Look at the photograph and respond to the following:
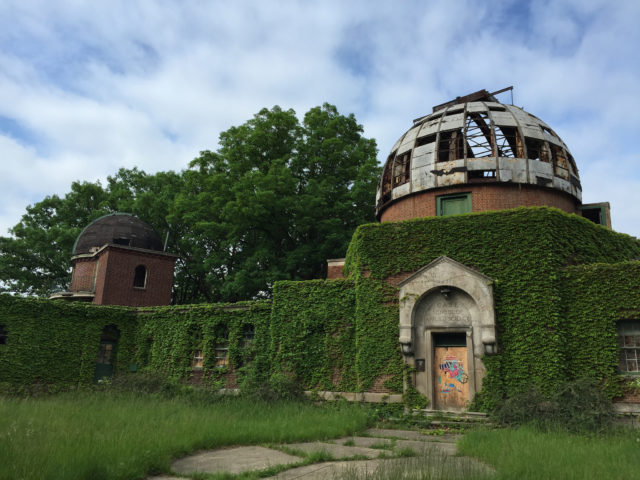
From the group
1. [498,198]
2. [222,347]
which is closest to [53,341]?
[222,347]

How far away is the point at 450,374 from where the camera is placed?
45.5 ft

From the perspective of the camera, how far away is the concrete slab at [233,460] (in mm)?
6844

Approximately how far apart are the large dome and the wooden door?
5.27 metres

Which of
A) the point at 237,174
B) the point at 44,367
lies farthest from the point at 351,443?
the point at 237,174

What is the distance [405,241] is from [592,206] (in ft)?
28.9

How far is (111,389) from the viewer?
17125mm

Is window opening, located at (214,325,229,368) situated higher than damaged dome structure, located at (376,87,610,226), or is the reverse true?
damaged dome structure, located at (376,87,610,226)

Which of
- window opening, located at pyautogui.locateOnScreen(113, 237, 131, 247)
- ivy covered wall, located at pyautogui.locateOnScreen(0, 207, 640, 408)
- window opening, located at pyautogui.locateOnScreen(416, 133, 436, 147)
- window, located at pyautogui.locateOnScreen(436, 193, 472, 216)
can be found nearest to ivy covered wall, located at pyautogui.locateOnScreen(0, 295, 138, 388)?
ivy covered wall, located at pyautogui.locateOnScreen(0, 207, 640, 408)

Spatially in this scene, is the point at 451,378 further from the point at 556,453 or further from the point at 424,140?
the point at 424,140

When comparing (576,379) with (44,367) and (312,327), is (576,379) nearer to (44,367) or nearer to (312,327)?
(312,327)

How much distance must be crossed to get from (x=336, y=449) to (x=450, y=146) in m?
12.7

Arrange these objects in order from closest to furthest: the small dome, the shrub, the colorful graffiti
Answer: the shrub → the colorful graffiti → the small dome

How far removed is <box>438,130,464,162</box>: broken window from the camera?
57.7 ft

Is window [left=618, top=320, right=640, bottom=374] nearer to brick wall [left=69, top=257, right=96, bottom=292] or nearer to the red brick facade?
the red brick facade
